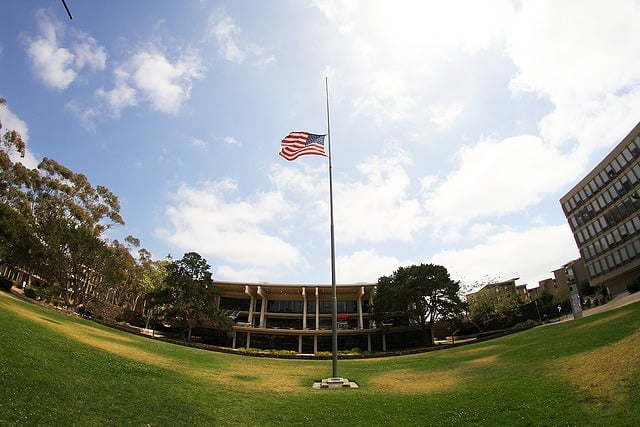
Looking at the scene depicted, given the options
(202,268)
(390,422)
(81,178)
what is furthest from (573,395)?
(81,178)

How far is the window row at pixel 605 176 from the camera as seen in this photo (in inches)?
2148

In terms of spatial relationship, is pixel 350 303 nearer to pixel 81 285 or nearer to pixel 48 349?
pixel 81 285

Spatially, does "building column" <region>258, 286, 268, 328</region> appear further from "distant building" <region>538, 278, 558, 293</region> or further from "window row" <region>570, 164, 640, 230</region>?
"distant building" <region>538, 278, 558, 293</region>

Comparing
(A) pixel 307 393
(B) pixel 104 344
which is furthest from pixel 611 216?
(B) pixel 104 344

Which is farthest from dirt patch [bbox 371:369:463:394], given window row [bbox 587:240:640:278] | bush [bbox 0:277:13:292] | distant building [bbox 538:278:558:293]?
distant building [bbox 538:278:558:293]

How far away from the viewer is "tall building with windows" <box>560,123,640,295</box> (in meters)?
54.9

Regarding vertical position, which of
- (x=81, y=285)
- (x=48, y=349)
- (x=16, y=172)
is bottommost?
(x=48, y=349)

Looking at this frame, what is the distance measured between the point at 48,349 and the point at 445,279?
52.3 m

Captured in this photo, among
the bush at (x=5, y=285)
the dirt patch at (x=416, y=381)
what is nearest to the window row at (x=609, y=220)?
the dirt patch at (x=416, y=381)

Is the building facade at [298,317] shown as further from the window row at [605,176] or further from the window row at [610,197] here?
the window row at [605,176]

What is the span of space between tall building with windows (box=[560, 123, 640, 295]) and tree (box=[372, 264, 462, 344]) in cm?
2628

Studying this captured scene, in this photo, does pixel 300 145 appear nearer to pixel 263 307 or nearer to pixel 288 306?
pixel 263 307

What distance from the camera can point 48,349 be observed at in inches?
637

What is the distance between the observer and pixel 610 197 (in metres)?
59.8
